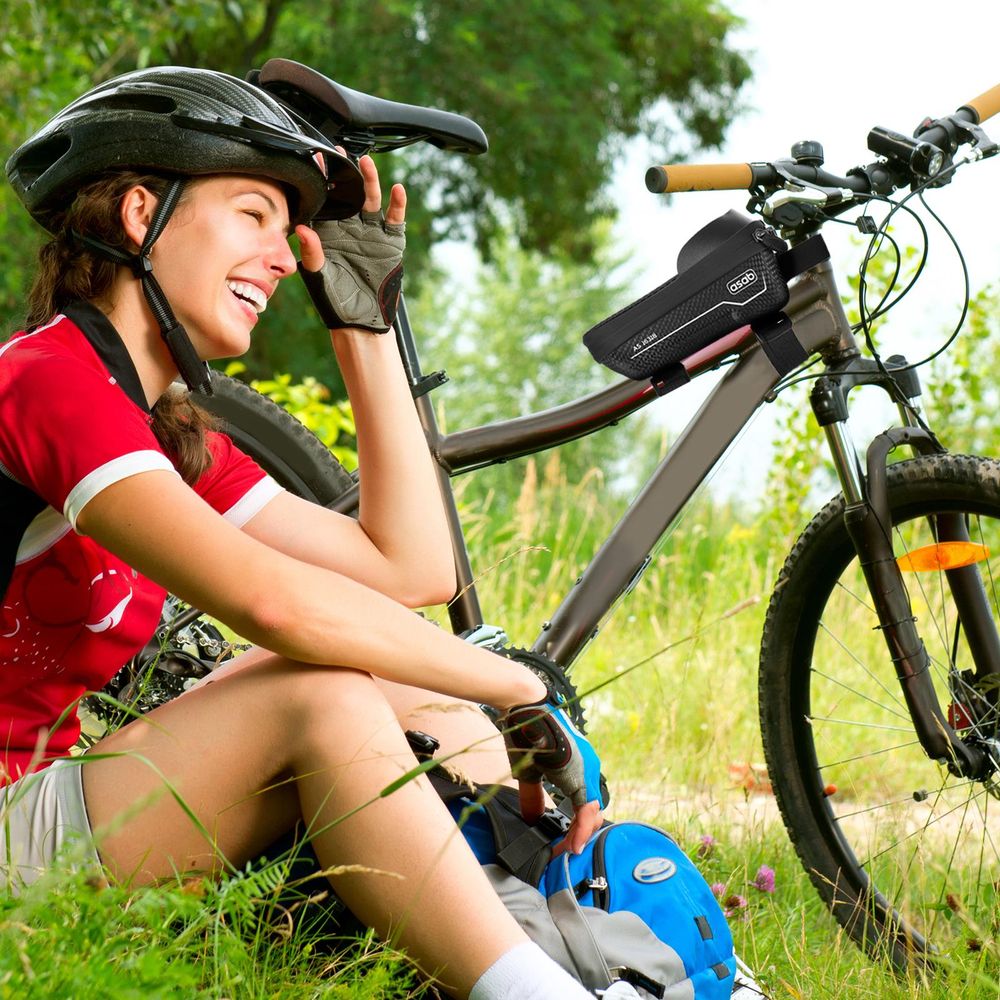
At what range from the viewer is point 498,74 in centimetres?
1308

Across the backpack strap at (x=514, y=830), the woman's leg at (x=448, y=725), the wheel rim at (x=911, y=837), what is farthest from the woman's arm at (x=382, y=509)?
the wheel rim at (x=911, y=837)

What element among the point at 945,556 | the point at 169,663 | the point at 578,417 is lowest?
the point at 945,556

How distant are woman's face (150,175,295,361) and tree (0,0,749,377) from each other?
29.3 feet

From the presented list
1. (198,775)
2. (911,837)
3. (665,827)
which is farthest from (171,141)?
(911,837)

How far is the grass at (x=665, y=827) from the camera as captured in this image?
51.2 inches

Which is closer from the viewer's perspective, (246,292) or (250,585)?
(250,585)

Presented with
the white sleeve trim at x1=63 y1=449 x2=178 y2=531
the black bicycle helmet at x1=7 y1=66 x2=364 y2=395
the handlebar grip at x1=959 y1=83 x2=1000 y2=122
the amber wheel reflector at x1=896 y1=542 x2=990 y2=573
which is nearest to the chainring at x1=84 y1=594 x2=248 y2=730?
the black bicycle helmet at x1=7 y1=66 x2=364 y2=395

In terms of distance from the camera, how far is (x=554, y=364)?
93.4 ft

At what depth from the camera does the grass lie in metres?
1.30

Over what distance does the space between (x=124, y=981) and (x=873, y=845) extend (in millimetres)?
1906

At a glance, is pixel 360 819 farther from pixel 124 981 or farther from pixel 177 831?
pixel 124 981

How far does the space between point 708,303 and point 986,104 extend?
0.65 m

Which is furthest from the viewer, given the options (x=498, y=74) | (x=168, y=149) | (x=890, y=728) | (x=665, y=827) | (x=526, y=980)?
(x=498, y=74)

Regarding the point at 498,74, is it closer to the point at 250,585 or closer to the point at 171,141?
the point at 171,141
